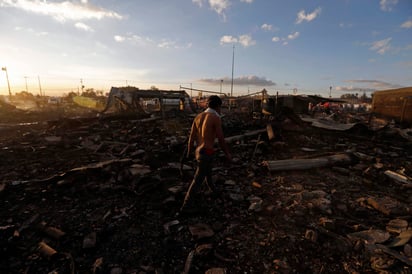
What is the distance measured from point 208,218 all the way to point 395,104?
16294mm

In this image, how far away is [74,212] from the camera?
3.72m

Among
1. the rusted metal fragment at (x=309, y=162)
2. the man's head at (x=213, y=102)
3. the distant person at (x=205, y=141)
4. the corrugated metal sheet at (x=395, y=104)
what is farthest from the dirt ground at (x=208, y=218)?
the corrugated metal sheet at (x=395, y=104)

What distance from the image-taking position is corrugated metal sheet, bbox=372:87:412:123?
12.5 metres

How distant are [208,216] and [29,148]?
828 centimetres

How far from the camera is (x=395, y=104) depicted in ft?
43.7

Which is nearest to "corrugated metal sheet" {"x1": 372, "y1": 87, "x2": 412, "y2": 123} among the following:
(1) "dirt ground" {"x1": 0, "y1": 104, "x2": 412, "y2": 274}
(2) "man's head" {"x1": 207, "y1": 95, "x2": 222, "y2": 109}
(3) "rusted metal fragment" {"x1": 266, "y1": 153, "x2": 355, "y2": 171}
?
(1) "dirt ground" {"x1": 0, "y1": 104, "x2": 412, "y2": 274}

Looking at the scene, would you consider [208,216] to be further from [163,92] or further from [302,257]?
[163,92]

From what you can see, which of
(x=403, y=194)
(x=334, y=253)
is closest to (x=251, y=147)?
(x=403, y=194)

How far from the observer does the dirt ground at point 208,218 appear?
261 cm

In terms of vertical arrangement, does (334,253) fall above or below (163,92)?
below

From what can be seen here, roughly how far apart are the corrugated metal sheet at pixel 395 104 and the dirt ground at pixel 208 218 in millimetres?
8124

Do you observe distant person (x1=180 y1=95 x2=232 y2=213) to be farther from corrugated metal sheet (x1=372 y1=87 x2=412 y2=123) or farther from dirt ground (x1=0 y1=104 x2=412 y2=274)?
corrugated metal sheet (x1=372 y1=87 x2=412 y2=123)

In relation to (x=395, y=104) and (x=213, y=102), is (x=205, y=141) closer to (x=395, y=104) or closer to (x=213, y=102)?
(x=213, y=102)

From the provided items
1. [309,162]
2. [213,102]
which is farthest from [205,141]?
[309,162]
